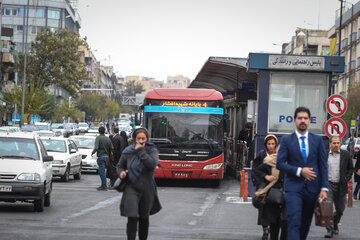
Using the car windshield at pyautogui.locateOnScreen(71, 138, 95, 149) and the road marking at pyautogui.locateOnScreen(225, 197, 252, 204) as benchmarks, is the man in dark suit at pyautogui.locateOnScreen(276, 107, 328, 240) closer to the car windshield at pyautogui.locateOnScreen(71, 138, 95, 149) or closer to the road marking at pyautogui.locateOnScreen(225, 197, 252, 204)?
the road marking at pyautogui.locateOnScreen(225, 197, 252, 204)

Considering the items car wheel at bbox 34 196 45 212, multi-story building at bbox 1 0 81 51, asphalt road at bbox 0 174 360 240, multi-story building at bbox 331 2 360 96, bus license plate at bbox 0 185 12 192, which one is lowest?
asphalt road at bbox 0 174 360 240

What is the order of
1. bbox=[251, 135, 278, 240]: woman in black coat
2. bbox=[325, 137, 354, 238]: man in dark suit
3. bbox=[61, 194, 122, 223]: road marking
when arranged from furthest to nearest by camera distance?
bbox=[61, 194, 122, 223]: road marking < bbox=[325, 137, 354, 238]: man in dark suit < bbox=[251, 135, 278, 240]: woman in black coat

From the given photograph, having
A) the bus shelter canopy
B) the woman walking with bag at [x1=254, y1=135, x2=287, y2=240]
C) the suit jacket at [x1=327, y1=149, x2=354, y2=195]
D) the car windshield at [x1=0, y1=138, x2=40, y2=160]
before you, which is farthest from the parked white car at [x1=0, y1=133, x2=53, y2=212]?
the bus shelter canopy

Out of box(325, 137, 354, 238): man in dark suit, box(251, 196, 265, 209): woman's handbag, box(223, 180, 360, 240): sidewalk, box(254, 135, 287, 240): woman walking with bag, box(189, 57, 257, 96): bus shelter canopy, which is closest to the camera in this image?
box(254, 135, 287, 240): woman walking with bag

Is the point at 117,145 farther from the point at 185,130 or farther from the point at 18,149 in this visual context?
the point at 18,149

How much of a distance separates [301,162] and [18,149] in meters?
8.39

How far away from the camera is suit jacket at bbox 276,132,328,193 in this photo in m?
8.57

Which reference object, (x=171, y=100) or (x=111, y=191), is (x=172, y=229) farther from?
(x=171, y=100)

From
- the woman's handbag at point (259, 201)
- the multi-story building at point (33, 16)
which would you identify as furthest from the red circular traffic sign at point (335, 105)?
the multi-story building at point (33, 16)

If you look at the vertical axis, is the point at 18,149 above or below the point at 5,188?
above

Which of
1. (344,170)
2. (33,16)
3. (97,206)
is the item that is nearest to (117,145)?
(97,206)

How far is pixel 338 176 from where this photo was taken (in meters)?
13.6

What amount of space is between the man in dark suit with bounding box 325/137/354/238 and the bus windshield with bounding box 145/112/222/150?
10028 mm

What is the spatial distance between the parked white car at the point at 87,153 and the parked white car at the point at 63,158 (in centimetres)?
386
